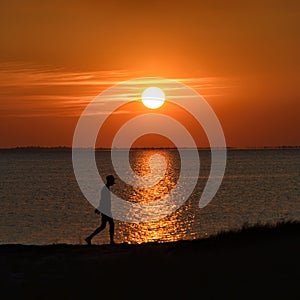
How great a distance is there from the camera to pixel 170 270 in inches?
521

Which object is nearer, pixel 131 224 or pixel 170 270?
pixel 170 270

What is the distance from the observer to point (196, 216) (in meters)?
51.7

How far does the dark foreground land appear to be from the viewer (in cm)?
1224

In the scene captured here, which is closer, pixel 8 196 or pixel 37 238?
pixel 37 238

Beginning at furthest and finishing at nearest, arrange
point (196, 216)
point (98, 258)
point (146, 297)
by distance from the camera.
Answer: point (196, 216) → point (98, 258) → point (146, 297)

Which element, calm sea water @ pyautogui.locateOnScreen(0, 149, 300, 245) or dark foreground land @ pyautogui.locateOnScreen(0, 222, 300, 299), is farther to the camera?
calm sea water @ pyautogui.locateOnScreen(0, 149, 300, 245)

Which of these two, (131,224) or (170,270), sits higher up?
(131,224)

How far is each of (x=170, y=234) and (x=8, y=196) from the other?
36263 mm

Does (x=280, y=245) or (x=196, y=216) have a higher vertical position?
(x=196, y=216)

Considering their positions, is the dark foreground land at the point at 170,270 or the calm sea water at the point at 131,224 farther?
the calm sea water at the point at 131,224

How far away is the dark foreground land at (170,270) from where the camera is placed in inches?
482

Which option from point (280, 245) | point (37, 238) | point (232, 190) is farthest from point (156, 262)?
point (232, 190)

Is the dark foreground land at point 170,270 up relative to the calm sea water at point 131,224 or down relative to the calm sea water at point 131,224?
down

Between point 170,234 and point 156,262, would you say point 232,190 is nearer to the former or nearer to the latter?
point 170,234
